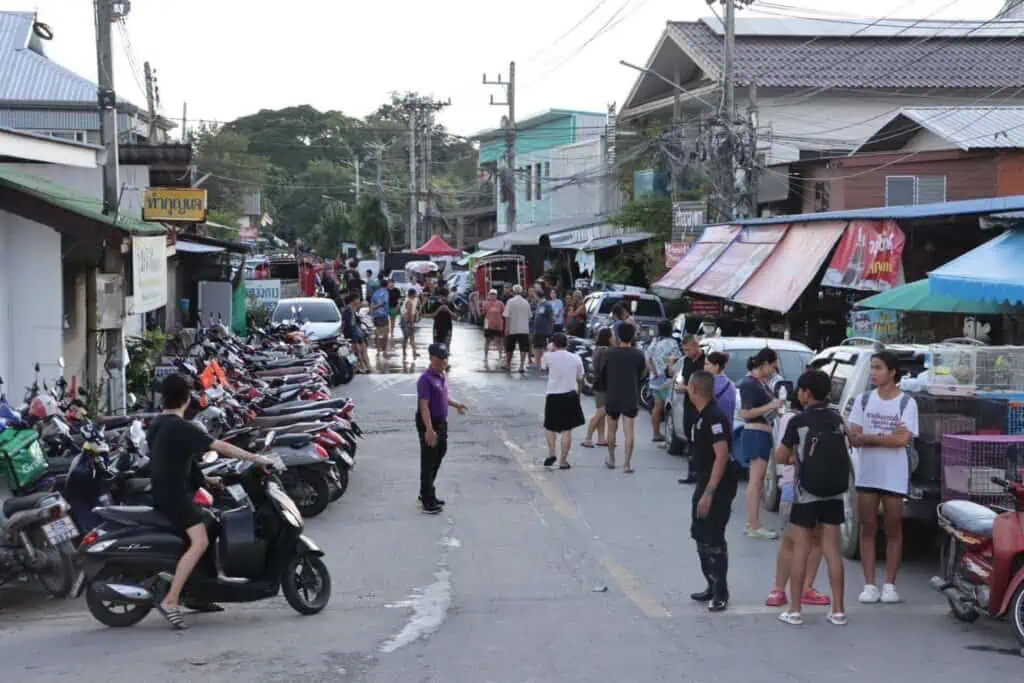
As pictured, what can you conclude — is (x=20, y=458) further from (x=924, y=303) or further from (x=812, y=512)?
(x=924, y=303)

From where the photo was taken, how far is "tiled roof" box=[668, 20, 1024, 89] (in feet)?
128

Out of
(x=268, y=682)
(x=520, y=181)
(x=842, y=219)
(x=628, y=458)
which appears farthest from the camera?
(x=520, y=181)

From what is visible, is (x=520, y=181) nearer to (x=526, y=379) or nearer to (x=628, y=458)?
(x=526, y=379)

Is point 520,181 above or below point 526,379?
above

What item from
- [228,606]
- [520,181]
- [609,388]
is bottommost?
[228,606]

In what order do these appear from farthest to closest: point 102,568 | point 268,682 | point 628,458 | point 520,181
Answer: point 520,181 < point 628,458 < point 102,568 < point 268,682

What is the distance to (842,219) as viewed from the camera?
20469mm

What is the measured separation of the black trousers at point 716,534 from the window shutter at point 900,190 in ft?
67.4

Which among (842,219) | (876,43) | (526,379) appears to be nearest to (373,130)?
(876,43)

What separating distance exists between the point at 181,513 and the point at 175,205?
12234 mm

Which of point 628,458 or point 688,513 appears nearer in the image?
point 688,513

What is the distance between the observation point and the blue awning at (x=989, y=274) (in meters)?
13.7

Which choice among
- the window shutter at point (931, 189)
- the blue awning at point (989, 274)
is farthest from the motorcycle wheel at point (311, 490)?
the window shutter at point (931, 189)

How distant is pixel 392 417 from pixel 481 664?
1386 centimetres
